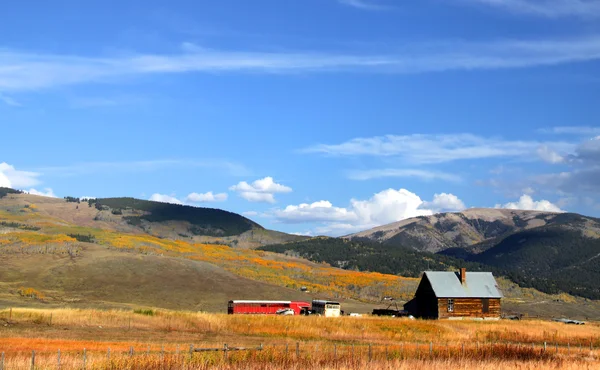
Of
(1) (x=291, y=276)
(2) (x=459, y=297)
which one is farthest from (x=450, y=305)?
(1) (x=291, y=276)

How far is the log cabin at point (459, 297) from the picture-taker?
82.6 metres

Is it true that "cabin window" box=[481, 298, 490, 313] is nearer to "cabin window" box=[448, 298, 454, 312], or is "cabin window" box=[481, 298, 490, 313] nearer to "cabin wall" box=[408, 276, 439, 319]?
"cabin window" box=[448, 298, 454, 312]

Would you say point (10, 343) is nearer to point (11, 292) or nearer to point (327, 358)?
point (327, 358)

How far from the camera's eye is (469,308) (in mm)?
83438

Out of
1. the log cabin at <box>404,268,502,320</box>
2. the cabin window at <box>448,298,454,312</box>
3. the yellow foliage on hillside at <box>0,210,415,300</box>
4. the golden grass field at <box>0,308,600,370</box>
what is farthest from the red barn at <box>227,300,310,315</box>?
the yellow foliage on hillside at <box>0,210,415,300</box>

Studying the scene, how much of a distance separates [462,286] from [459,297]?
2.07 metres

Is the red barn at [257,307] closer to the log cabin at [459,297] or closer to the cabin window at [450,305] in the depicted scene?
the log cabin at [459,297]

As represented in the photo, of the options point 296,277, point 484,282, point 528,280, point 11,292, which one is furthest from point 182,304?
point 528,280

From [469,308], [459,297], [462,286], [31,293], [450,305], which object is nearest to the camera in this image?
[450,305]

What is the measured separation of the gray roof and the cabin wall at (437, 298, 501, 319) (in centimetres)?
54

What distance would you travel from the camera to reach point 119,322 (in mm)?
59875

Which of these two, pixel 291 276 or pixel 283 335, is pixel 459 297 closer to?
pixel 283 335

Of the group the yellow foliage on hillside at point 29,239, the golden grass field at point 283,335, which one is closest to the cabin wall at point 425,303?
the golden grass field at point 283,335

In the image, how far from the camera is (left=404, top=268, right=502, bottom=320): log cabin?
3253 inches
